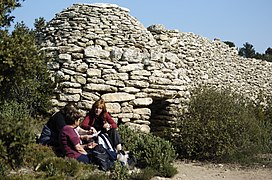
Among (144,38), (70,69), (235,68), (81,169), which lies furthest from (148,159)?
(235,68)

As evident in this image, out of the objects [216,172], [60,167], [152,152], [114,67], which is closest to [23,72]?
[60,167]

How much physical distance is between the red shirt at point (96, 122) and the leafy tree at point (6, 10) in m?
2.29

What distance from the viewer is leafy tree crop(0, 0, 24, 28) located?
24.3 feet

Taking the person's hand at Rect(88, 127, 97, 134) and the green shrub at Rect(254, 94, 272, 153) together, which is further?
the green shrub at Rect(254, 94, 272, 153)

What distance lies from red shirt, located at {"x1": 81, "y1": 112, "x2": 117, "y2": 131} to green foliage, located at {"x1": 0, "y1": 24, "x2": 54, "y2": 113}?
1.25 m

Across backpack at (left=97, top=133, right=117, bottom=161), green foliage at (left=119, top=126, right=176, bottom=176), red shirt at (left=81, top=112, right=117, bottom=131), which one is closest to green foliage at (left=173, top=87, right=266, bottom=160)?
green foliage at (left=119, top=126, right=176, bottom=176)

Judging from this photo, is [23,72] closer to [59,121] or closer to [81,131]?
[59,121]

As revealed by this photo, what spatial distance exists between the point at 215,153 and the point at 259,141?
5.91 ft

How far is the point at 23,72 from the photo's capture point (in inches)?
297

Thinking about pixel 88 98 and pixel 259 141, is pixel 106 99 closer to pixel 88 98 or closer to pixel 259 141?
pixel 88 98

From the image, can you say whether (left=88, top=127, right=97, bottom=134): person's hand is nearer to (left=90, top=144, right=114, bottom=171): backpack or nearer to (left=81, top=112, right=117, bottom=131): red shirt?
(left=81, top=112, right=117, bottom=131): red shirt

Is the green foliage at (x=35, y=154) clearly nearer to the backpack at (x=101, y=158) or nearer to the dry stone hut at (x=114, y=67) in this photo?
the backpack at (x=101, y=158)

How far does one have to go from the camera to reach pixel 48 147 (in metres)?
7.18

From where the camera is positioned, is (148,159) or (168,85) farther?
(168,85)
